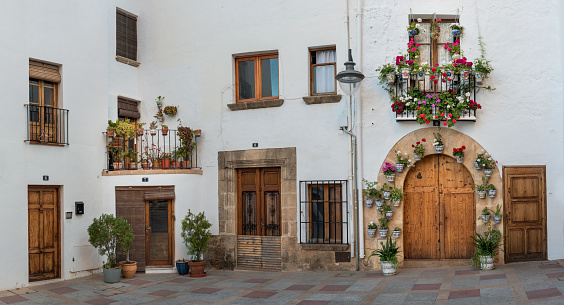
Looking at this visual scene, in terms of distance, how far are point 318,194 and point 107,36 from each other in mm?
5630

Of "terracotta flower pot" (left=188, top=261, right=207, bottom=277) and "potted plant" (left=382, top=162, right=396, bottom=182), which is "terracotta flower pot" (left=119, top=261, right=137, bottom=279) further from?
"potted plant" (left=382, top=162, right=396, bottom=182)

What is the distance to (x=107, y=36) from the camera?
38.7 ft

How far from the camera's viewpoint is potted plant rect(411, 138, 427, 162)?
10250mm

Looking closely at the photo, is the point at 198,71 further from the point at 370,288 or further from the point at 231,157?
the point at 370,288

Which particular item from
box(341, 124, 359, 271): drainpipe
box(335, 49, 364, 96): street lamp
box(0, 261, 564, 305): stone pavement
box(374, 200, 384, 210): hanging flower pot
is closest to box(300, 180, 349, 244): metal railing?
box(341, 124, 359, 271): drainpipe

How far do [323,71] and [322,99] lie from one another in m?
0.65

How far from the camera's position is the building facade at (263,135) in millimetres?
10141

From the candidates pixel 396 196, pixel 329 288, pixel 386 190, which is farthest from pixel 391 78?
pixel 329 288

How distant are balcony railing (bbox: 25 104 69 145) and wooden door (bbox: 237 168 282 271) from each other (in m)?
3.59

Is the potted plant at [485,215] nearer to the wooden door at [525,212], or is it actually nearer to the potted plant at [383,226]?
the wooden door at [525,212]

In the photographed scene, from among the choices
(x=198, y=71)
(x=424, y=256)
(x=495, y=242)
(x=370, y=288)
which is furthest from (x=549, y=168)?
(x=198, y=71)

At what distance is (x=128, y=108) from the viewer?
12.3 meters

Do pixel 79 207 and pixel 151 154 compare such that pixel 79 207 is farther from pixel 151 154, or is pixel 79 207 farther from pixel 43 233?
pixel 151 154

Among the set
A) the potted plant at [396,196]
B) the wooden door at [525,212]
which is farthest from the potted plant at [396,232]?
the wooden door at [525,212]
